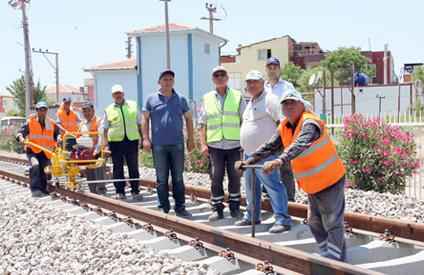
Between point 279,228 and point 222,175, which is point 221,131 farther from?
point 279,228

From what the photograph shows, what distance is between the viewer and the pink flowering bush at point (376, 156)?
9.62 m

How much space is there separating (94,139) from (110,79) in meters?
29.7

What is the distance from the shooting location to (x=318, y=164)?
15.3 ft

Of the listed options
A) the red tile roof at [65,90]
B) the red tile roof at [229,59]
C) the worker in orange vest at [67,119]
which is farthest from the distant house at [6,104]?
the worker in orange vest at [67,119]

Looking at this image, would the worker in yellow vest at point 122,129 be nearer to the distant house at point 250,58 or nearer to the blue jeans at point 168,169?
the blue jeans at point 168,169

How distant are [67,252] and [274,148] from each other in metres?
2.46

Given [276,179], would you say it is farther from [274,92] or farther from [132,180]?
[132,180]

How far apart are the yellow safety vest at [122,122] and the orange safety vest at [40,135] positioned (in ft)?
5.92

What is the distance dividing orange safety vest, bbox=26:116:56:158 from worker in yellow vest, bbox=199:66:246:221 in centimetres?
421

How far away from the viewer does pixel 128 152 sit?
29.8 feet

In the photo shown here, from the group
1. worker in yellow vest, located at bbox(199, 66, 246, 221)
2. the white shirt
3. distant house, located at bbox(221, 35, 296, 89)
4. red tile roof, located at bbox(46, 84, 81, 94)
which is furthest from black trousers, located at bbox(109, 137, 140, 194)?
red tile roof, located at bbox(46, 84, 81, 94)

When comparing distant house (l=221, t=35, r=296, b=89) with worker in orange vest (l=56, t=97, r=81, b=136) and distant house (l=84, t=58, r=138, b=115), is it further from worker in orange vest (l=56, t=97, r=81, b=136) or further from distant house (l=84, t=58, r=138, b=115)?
worker in orange vest (l=56, t=97, r=81, b=136)

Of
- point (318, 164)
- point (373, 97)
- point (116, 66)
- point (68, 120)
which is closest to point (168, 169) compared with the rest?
point (318, 164)

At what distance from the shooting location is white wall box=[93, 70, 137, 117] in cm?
3797
